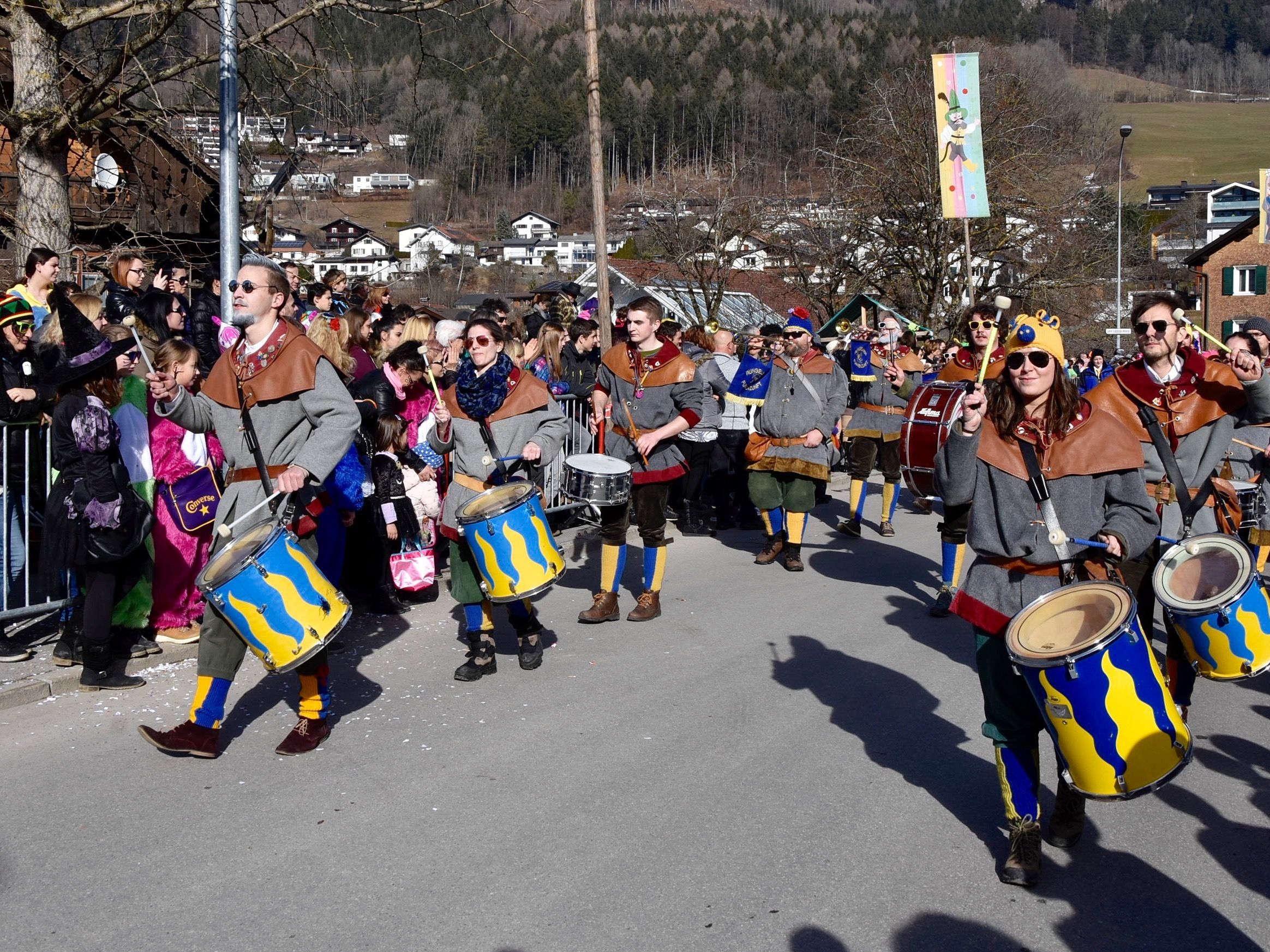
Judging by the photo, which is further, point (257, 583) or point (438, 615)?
point (438, 615)

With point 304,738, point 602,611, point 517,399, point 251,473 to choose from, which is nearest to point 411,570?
point 602,611

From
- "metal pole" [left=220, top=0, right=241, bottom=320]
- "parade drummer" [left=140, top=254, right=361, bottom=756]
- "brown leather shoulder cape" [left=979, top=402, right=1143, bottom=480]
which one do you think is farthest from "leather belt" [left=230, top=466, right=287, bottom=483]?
"metal pole" [left=220, top=0, right=241, bottom=320]

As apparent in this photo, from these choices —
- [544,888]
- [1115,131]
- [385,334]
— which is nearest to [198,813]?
[544,888]

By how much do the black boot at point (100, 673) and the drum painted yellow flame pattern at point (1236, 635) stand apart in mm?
4973

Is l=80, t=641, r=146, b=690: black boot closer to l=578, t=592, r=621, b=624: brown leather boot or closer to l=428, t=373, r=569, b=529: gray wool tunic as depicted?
l=428, t=373, r=569, b=529: gray wool tunic

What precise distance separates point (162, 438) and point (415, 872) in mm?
3619

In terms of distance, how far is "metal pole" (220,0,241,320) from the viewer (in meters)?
8.62

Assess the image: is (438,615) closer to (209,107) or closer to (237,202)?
(237,202)

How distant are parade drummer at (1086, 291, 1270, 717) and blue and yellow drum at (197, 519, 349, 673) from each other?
3.48 m

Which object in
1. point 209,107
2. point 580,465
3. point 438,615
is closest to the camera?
point 580,465

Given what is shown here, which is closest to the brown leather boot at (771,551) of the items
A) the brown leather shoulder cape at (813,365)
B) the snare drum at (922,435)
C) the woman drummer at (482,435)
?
the brown leather shoulder cape at (813,365)

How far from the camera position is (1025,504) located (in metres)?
4.21

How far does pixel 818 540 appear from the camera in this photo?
11.2 metres

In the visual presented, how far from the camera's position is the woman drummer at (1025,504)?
4.16 metres
